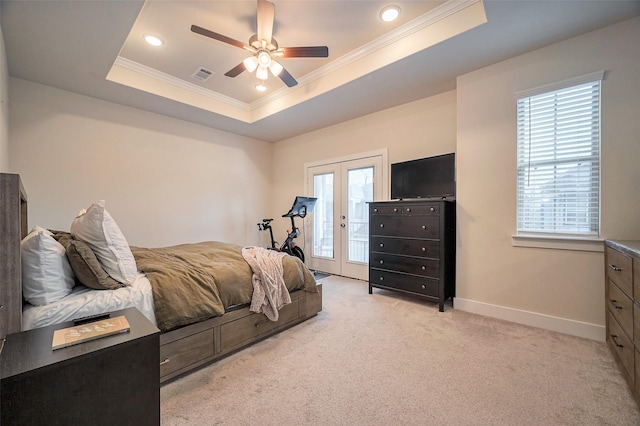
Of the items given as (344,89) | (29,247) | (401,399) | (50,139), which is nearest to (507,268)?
(401,399)

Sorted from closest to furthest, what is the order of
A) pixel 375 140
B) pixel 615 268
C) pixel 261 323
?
pixel 615 268
pixel 261 323
pixel 375 140

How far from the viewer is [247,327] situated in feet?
7.21

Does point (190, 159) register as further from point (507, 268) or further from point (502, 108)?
point (507, 268)

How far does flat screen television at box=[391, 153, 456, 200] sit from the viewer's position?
10.7ft

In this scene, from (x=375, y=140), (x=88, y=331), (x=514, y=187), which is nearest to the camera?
(x=88, y=331)

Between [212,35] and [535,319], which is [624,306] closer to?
[535,319]

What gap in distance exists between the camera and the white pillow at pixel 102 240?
1.74m

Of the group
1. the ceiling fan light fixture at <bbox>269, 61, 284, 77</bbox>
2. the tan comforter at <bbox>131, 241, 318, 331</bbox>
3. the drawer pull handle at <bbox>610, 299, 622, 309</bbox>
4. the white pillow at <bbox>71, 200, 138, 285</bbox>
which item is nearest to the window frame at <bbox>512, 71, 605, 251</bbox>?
the drawer pull handle at <bbox>610, 299, 622, 309</bbox>

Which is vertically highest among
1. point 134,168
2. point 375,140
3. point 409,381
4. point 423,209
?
point 375,140

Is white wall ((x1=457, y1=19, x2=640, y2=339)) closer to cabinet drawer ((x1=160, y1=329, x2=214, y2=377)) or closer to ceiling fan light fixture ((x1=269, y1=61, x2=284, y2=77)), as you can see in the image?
ceiling fan light fixture ((x1=269, y1=61, x2=284, y2=77))

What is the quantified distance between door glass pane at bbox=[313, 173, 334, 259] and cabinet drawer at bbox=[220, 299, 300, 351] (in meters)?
2.45

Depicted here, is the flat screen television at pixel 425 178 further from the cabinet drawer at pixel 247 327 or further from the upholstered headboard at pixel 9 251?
the upholstered headboard at pixel 9 251

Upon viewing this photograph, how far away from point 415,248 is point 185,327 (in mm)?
2533

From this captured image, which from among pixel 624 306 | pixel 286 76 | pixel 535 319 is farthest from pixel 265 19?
pixel 535 319
